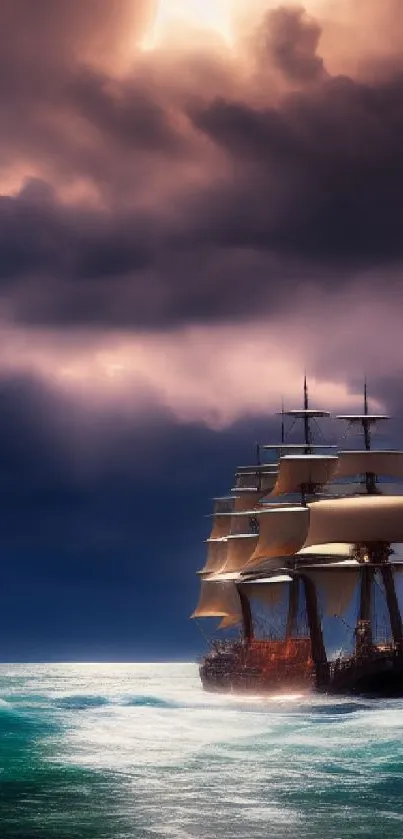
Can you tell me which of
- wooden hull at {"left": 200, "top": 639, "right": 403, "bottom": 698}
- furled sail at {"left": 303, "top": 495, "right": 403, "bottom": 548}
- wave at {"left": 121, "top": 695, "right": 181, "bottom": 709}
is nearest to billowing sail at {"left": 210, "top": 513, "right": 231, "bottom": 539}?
wooden hull at {"left": 200, "top": 639, "right": 403, "bottom": 698}

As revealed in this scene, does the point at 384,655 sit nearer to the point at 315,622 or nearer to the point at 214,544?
the point at 315,622

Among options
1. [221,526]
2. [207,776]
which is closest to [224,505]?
[221,526]

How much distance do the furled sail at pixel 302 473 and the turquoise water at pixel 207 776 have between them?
3661 cm

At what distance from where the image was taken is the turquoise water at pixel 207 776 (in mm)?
46188

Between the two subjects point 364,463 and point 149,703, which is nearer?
point 364,463

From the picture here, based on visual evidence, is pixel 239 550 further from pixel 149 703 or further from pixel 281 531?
pixel 149 703

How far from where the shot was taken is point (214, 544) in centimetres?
17850

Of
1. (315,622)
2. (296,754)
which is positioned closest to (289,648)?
(315,622)

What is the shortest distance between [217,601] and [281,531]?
108ft

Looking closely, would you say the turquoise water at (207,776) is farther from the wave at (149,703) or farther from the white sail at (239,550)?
the white sail at (239,550)

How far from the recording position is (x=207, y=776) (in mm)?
61781

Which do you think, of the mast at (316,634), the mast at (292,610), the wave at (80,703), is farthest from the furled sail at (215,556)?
the mast at (316,634)

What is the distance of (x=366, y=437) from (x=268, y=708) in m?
35.5

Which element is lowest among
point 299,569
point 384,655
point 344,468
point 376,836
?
point 376,836
